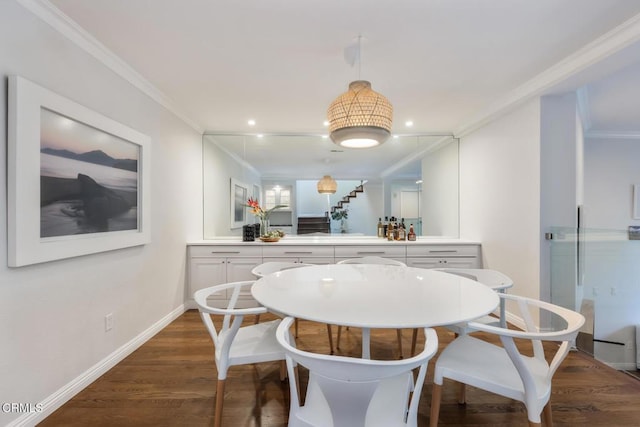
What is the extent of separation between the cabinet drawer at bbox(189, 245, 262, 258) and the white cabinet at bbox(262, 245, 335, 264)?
13 centimetres

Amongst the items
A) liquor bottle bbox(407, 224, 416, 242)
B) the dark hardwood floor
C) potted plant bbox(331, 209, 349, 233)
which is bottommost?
the dark hardwood floor

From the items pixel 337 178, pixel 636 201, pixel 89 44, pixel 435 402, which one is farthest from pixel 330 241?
pixel 636 201

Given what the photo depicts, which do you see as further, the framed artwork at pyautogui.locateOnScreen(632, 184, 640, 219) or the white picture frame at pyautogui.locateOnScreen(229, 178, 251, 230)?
the framed artwork at pyautogui.locateOnScreen(632, 184, 640, 219)

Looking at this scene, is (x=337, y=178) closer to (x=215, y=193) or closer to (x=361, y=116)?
(x=215, y=193)

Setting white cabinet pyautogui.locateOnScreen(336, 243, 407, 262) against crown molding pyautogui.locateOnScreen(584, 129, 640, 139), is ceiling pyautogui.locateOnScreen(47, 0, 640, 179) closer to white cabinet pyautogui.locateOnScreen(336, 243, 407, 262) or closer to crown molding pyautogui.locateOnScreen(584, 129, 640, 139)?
crown molding pyautogui.locateOnScreen(584, 129, 640, 139)

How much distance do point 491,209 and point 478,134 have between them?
98 cm

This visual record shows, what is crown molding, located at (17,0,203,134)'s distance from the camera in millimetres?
1649

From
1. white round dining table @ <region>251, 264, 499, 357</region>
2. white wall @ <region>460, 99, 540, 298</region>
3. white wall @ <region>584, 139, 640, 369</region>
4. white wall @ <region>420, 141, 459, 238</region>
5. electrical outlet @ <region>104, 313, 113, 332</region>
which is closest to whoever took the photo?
white round dining table @ <region>251, 264, 499, 357</region>

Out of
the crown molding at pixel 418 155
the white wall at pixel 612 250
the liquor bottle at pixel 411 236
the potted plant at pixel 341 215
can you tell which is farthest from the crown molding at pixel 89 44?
the white wall at pixel 612 250

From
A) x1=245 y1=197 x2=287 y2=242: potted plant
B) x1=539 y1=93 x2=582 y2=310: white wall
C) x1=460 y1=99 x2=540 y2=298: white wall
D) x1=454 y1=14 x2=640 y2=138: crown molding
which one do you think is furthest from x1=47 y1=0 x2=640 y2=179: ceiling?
x1=245 y1=197 x2=287 y2=242: potted plant

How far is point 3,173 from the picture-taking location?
1456 mm

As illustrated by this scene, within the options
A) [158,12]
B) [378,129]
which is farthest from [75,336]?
[378,129]

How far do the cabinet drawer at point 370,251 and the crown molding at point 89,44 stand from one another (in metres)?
2.51

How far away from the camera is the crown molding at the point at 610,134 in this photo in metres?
A: 4.36
